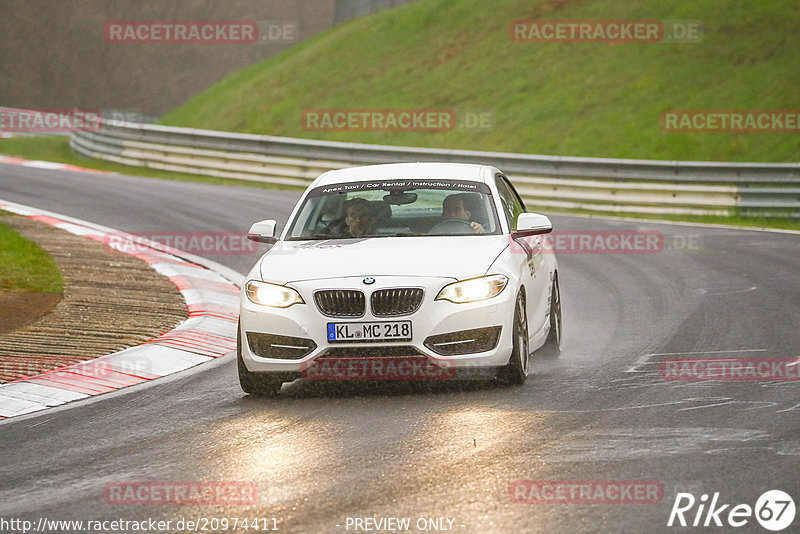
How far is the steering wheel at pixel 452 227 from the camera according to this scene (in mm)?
9242

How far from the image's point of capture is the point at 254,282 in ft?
27.8

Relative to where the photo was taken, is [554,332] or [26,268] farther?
[26,268]

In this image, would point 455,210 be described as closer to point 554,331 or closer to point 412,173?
point 412,173

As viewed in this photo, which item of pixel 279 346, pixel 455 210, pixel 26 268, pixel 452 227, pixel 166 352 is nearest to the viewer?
pixel 279 346

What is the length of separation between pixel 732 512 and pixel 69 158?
27.4 m

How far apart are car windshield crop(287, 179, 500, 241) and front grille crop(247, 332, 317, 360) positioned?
4.06 ft

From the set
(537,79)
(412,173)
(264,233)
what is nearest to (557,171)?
(537,79)

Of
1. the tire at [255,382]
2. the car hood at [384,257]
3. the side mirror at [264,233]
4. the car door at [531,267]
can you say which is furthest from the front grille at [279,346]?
the car door at [531,267]

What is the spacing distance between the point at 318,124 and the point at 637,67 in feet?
27.1

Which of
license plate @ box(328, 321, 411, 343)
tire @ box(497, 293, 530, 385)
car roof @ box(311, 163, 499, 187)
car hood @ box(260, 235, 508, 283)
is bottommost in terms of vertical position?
tire @ box(497, 293, 530, 385)

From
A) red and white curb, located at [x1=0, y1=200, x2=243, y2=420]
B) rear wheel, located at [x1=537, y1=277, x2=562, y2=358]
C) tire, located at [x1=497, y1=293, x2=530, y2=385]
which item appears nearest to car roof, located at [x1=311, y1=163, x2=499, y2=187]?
rear wheel, located at [x1=537, y1=277, x2=562, y2=358]

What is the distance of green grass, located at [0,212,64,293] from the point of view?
13.0 m

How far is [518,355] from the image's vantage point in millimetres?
8438

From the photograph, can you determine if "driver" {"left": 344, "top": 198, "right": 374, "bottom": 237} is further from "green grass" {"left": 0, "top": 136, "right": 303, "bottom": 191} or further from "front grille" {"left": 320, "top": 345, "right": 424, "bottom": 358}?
"green grass" {"left": 0, "top": 136, "right": 303, "bottom": 191}
